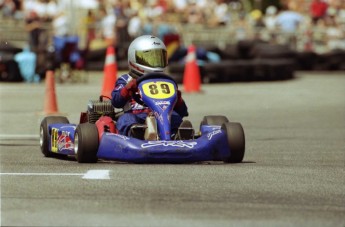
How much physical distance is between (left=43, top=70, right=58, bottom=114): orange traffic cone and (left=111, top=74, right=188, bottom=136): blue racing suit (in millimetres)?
5925

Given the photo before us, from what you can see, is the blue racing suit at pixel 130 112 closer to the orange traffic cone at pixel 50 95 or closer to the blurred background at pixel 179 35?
the orange traffic cone at pixel 50 95

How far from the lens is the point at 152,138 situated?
31.6 ft

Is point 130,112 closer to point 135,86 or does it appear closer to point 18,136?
point 135,86

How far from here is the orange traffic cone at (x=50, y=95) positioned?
52.9 feet

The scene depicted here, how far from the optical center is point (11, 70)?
24.1m

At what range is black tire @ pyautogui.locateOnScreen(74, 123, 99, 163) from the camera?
948 cm

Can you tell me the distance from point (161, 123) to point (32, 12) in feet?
61.1

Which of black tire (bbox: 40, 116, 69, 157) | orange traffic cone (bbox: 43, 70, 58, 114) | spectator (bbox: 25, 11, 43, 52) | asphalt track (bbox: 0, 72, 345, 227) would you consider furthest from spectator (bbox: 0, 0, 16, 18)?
black tire (bbox: 40, 116, 69, 157)

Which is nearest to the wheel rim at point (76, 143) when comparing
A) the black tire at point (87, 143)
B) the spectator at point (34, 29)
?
the black tire at point (87, 143)

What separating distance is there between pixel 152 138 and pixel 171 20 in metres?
19.9

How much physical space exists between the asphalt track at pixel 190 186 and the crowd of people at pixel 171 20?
13.0 metres

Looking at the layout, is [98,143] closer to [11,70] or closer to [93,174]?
[93,174]

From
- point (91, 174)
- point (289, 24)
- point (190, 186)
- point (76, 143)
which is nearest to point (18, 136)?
point (76, 143)

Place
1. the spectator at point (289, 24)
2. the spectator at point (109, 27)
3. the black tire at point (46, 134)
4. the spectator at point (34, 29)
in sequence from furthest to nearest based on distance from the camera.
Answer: the spectator at point (289, 24), the spectator at point (109, 27), the spectator at point (34, 29), the black tire at point (46, 134)
